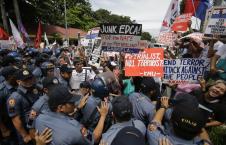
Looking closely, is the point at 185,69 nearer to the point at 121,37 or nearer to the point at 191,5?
the point at 121,37

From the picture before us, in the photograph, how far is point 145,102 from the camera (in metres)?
4.90

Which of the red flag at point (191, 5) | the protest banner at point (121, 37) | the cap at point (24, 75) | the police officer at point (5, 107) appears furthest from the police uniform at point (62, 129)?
the red flag at point (191, 5)

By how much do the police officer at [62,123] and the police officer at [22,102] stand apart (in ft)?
5.72

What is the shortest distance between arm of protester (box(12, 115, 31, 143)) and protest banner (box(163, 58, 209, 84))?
103 inches

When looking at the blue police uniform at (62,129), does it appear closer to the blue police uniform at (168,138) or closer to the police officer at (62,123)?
the police officer at (62,123)

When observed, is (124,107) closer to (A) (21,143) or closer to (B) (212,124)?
(B) (212,124)

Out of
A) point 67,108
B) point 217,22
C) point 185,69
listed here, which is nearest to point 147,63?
point 185,69

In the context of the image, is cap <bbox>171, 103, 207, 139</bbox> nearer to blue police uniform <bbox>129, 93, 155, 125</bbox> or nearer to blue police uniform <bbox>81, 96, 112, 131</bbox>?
blue police uniform <bbox>129, 93, 155, 125</bbox>

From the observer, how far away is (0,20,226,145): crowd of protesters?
3148 millimetres

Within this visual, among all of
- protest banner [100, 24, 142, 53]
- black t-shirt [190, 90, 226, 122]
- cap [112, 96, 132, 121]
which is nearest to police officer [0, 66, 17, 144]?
protest banner [100, 24, 142, 53]

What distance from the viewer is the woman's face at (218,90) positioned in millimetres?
5068

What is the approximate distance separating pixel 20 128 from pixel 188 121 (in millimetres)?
3329

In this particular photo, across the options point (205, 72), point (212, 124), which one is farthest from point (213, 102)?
point (205, 72)

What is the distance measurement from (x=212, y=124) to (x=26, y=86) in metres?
2.96
